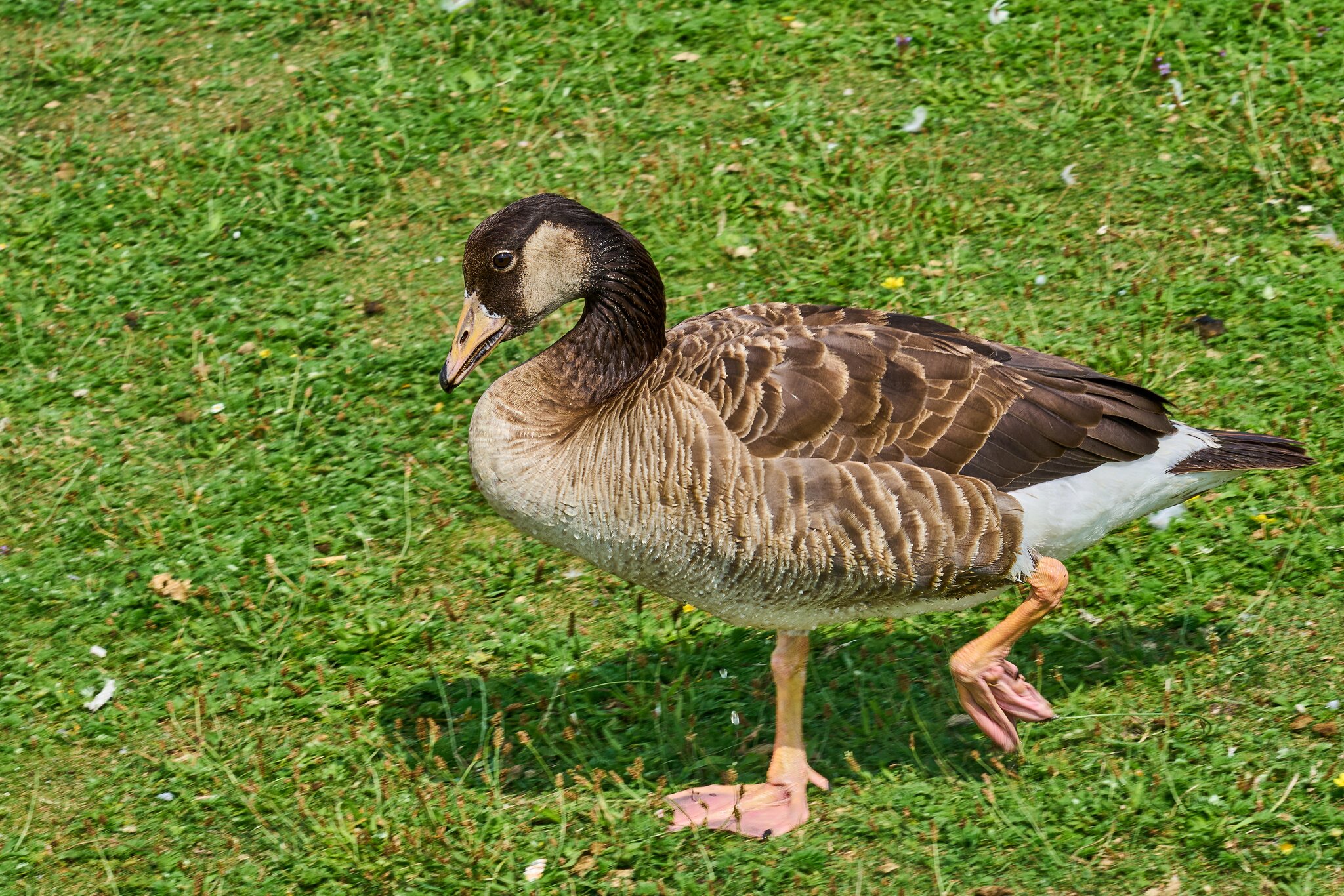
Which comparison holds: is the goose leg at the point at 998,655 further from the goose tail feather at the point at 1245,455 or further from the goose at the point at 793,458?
the goose tail feather at the point at 1245,455

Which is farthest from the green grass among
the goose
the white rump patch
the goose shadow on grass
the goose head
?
the goose head

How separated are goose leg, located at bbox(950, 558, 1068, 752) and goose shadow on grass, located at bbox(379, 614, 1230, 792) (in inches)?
8.8

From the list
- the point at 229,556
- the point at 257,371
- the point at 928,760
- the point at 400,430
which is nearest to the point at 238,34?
the point at 257,371

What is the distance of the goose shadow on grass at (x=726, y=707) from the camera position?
5.25 metres

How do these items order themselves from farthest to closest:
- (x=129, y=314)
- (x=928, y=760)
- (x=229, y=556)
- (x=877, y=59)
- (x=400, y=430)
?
(x=877, y=59), (x=129, y=314), (x=400, y=430), (x=229, y=556), (x=928, y=760)

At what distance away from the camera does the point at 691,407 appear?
4691 millimetres

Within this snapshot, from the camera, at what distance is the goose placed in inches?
182

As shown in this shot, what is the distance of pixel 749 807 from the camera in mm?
4965

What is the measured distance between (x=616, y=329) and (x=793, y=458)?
0.90 m

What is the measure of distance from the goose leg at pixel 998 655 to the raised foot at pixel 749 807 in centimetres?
65

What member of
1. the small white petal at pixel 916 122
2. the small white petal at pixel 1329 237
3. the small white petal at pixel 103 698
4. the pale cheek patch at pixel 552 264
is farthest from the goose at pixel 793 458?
the small white petal at pixel 916 122

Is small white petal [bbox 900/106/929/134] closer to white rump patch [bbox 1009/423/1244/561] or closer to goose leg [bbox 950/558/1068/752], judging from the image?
white rump patch [bbox 1009/423/1244/561]

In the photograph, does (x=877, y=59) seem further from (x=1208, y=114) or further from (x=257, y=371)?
(x=257, y=371)

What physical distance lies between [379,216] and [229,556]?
2740mm
